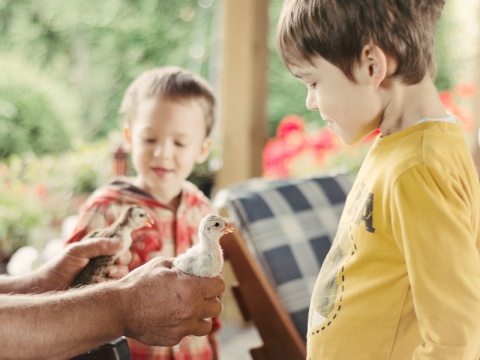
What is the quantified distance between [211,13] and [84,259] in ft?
8.98

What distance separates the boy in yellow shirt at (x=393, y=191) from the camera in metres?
1.18

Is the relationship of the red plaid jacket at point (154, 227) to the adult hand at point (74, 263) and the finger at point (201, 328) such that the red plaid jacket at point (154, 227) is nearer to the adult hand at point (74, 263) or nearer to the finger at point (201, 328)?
the adult hand at point (74, 263)

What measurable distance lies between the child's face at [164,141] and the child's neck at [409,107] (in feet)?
2.40

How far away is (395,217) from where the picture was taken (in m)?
1.23

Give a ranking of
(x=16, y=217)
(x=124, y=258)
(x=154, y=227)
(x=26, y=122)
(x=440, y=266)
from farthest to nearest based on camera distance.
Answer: (x=26, y=122), (x=16, y=217), (x=154, y=227), (x=124, y=258), (x=440, y=266)

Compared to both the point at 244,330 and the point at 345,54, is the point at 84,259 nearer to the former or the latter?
the point at 345,54

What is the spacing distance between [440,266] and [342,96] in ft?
1.23

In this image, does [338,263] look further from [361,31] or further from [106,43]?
→ [106,43]

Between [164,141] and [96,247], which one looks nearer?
[96,247]

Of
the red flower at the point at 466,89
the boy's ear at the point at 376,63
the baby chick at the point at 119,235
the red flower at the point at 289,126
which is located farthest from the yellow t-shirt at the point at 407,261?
the red flower at the point at 466,89

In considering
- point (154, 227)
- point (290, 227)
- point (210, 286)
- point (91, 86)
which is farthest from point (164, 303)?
point (91, 86)

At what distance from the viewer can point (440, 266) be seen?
1174 mm

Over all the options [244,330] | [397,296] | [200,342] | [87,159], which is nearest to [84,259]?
[200,342]

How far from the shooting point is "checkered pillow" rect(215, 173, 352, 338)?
7.22 ft
